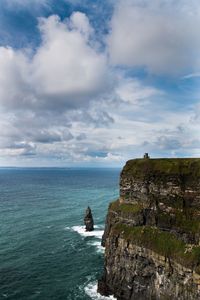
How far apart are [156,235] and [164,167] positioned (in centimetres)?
1323

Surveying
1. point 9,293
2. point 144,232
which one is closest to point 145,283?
point 144,232

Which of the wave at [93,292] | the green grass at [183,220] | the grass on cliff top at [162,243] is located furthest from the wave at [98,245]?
the green grass at [183,220]

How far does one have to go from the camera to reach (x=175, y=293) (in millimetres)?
51125

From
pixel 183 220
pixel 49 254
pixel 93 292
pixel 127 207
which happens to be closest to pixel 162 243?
pixel 183 220

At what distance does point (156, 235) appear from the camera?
5831 cm

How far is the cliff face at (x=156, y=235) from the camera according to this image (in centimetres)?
5169

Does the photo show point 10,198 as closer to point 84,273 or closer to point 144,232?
point 84,273

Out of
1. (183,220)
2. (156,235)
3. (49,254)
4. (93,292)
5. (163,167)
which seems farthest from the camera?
(49,254)

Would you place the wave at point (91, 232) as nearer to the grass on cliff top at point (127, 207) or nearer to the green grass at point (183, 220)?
the grass on cliff top at point (127, 207)

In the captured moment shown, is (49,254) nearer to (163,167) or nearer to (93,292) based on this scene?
(93,292)

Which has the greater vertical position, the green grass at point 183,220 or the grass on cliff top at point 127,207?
the grass on cliff top at point 127,207

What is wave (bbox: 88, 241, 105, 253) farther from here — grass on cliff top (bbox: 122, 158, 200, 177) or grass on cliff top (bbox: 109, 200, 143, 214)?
grass on cliff top (bbox: 122, 158, 200, 177)

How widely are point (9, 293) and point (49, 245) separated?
97.3 feet

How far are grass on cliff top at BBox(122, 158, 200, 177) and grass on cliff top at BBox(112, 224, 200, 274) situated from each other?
36.6 feet
